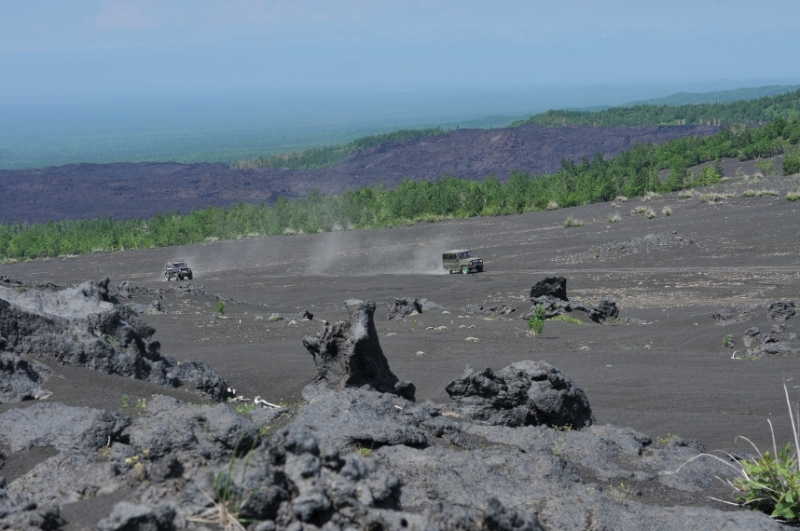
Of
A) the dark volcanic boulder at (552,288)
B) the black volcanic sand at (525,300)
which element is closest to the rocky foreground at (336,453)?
the black volcanic sand at (525,300)

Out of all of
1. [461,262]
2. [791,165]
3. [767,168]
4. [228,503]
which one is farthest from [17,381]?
[767,168]

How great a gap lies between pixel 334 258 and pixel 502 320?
85.2ft

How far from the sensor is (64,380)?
448 inches

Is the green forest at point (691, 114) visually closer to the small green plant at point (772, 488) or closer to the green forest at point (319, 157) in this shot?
the green forest at point (319, 157)

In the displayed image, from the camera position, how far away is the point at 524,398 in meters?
11.5

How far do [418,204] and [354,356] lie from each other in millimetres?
53330

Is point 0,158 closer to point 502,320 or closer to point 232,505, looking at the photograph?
point 502,320

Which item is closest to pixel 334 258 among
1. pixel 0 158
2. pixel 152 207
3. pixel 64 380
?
pixel 64 380

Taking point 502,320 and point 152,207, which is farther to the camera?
point 152,207

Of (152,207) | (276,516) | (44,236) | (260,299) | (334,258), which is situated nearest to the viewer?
(276,516)

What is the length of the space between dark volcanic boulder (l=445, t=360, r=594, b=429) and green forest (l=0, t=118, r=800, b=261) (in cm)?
4980

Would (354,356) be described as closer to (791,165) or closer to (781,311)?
(781,311)

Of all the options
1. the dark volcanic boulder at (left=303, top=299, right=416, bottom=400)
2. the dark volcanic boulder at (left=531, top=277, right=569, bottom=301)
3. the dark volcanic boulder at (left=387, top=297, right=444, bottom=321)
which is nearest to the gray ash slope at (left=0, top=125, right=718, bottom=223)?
the dark volcanic boulder at (left=531, top=277, right=569, bottom=301)

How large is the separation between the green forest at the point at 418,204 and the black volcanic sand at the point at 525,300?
4.26 metres
